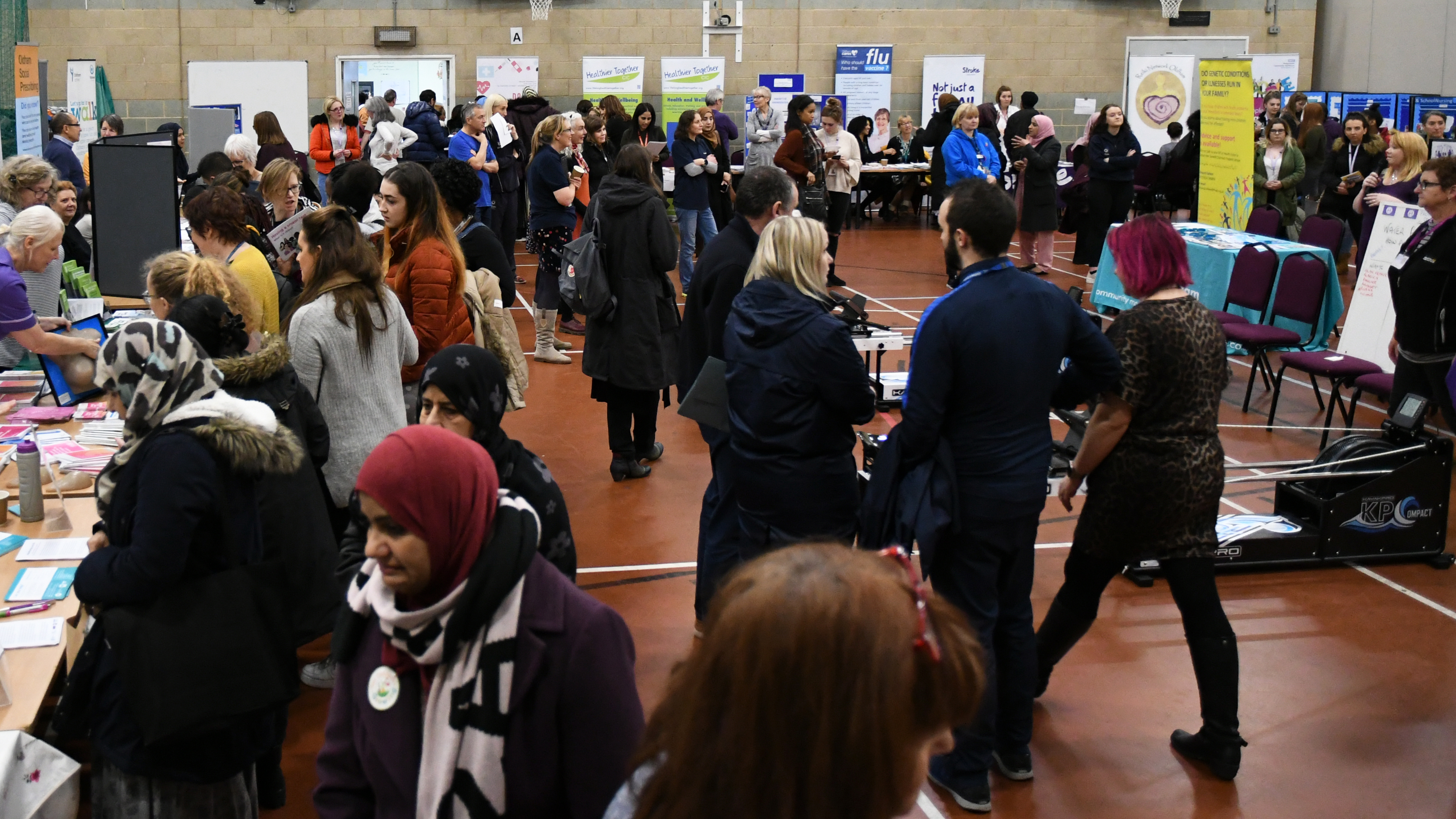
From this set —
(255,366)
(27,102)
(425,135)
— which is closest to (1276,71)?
(425,135)

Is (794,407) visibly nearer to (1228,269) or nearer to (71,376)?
(71,376)

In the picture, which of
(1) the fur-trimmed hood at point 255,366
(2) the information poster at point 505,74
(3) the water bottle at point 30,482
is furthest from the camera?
(2) the information poster at point 505,74

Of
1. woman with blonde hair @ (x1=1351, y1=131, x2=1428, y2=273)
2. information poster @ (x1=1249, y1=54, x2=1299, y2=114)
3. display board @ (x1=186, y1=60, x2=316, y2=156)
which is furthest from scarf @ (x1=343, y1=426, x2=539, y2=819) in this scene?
information poster @ (x1=1249, y1=54, x2=1299, y2=114)

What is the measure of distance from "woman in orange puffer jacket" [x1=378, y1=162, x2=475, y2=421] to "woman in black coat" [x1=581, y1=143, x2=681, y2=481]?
150cm

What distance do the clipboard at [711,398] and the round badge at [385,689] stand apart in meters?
2.41

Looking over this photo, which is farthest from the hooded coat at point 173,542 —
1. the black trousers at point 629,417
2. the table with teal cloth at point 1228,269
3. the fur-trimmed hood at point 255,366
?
the table with teal cloth at point 1228,269

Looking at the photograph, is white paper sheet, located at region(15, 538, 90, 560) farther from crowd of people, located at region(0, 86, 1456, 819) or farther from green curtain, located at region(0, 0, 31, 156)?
green curtain, located at region(0, 0, 31, 156)

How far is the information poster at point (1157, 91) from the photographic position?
18.9m

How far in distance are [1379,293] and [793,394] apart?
5.56 meters

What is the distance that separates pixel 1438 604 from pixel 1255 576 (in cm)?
65

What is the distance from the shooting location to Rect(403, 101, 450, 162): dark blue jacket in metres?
12.1

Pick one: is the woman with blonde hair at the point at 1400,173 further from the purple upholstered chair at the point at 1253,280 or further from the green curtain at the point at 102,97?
the green curtain at the point at 102,97

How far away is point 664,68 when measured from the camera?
58.2 ft

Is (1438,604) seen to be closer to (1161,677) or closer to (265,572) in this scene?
(1161,677)
